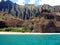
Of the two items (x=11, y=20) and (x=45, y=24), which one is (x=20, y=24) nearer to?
(x=11, y=20)

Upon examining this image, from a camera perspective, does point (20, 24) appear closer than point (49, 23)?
No

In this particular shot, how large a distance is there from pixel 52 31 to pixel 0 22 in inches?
1786

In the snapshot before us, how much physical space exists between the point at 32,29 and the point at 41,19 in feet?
34.0

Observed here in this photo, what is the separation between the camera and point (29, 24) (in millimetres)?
176625

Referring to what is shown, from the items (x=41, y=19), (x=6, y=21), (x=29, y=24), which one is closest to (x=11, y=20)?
→ (x=6, y=21)

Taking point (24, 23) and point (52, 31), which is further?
point (24, 23)

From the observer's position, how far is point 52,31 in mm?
160500

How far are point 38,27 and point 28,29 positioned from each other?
9070 mm

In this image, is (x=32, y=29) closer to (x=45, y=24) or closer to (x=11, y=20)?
(x=45, y=24)

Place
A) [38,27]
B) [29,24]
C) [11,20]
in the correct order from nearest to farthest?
[38,27] → [29,24] → [11,20]

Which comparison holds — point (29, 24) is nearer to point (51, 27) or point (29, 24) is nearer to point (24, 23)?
point (24, 23)

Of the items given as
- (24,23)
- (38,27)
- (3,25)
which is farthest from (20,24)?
(38,27)

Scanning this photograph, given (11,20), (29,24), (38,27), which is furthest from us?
(11,20)

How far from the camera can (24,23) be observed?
18312cm
